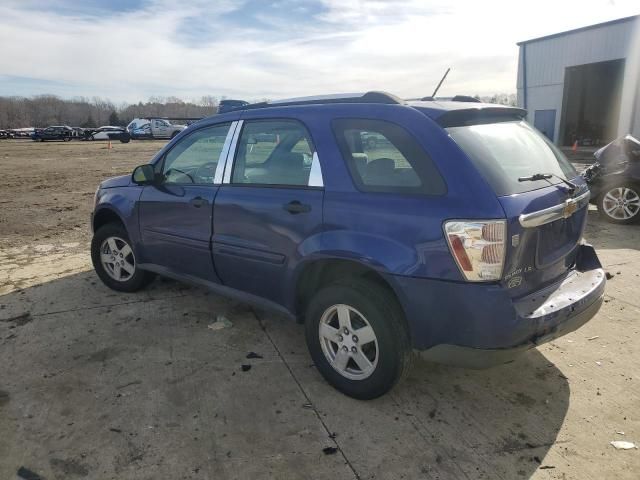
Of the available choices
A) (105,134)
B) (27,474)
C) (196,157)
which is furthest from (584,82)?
(105,134)

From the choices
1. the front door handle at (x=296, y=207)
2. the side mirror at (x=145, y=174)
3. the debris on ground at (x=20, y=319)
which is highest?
the side mirror at (x=145, y=174)

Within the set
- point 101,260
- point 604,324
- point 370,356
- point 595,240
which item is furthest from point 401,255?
point 595,240

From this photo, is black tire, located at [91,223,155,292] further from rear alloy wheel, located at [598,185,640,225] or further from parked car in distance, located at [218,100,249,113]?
rear alloy wheel, located at [598,185,640,225]

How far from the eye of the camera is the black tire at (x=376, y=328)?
2.76 metres

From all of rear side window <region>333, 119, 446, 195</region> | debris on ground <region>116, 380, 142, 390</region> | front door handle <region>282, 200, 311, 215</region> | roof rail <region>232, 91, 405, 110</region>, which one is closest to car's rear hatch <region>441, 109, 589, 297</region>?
rear side window <region>333, 119, 446, 195</region>

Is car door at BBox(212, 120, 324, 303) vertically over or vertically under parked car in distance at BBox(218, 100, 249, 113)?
under

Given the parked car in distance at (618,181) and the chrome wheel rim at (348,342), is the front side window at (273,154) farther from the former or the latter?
→ the parked car in distance at (618,181)

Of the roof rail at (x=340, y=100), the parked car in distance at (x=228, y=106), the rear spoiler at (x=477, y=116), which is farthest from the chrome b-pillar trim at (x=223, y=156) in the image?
the rear spoiler at (x=477, y=116)

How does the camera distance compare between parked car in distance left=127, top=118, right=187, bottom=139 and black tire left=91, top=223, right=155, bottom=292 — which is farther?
parked car in distance left=127, top=118, right=187, bottom=139

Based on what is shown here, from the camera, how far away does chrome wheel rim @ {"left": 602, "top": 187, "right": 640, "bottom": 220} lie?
7.32 meters

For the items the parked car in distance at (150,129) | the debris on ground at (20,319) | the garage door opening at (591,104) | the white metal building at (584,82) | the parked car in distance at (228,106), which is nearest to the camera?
the parked car in distance at (228,106)

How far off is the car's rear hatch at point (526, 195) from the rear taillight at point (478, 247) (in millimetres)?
48

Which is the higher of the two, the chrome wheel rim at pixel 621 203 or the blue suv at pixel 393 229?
the blue suv at pixel 393 229

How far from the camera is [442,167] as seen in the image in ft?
8.42
